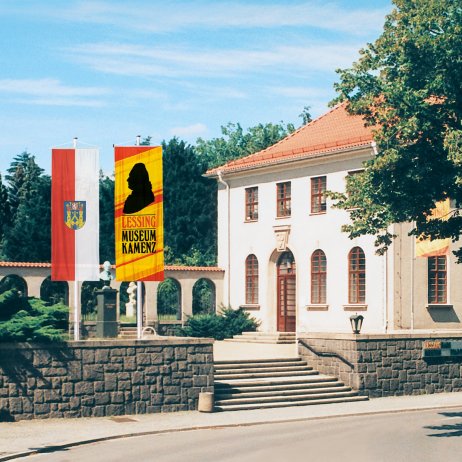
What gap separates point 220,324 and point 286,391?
15251mm

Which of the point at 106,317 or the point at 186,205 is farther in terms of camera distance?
the point at 186,205

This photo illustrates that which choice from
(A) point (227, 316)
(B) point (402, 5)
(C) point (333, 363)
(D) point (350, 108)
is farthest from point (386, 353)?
(A) point (227, 316)

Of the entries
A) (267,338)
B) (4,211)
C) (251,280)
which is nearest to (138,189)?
(267,338)

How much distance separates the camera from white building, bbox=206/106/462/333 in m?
40.8

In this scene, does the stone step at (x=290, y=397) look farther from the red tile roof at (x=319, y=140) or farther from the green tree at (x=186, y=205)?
the green tree at (x=186, y=205)

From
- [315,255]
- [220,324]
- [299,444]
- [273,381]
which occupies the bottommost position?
[299,444]

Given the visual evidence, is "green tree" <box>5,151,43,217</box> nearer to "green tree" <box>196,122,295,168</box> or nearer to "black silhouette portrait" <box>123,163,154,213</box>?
"green tree" <box>196,122,295,168</box>

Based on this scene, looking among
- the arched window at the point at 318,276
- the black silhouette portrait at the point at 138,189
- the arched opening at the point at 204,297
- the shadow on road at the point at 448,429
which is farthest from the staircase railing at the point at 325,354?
the arched opening at the point at 204,297

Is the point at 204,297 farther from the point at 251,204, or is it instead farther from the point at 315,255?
the point at 315,255

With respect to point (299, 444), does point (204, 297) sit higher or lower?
higher

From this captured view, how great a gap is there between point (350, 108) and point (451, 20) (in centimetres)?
357

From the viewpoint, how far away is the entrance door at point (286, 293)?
45594mm

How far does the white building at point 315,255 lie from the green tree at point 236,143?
2647cm

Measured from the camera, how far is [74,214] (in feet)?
87.1
